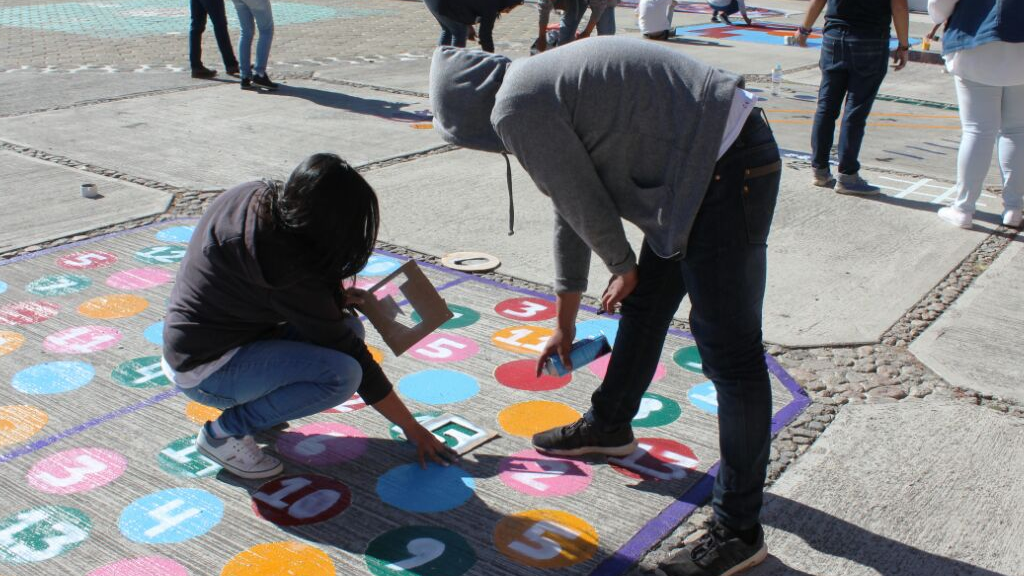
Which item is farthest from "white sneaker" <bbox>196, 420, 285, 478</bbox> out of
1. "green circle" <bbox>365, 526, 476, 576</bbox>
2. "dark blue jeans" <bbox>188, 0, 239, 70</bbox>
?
"dark blue jeans" <bbox>188, 0, 239, 70</bbox>

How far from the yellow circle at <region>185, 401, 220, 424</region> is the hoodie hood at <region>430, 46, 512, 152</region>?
59.8 inches

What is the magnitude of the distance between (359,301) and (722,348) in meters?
1.12

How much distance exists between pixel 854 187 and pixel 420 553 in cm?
447

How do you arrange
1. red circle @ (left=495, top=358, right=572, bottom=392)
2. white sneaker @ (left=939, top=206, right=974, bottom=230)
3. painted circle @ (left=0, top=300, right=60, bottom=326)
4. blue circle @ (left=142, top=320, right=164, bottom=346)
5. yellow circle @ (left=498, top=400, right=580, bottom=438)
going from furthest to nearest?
white sneaker @ (left=939, top=206, right=974, bottom=230)
painted circle @ (left=0, top=300, right=60, bottom=326)
blue circle @ (left=142, top=320, right=164, bottom=346)
red circle @ (left=495, top=358, right=572, bottom=392)
yellow circle @ (left=498, top=400, right=580, bottom=438)

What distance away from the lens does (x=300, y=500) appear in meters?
2.85

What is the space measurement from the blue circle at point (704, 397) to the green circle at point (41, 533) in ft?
6.73

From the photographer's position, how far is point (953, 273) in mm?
4777

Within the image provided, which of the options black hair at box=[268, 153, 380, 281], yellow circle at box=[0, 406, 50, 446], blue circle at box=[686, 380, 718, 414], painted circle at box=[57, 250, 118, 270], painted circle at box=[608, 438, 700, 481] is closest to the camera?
black hair at box=[268, 153, 380, 281]

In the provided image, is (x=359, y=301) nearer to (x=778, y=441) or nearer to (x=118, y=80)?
(x=778, y=441)

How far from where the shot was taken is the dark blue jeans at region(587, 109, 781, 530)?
2.28 m

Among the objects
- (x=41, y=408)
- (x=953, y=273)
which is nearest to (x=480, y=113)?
(x=41, y=408)

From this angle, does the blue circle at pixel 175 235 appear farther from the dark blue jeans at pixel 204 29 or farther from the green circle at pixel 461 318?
the dark blue jeans at pixel 204 29

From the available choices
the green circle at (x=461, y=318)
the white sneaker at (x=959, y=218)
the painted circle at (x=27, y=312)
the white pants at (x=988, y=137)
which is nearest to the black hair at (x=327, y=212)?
the green circle at (x=461, y=318)

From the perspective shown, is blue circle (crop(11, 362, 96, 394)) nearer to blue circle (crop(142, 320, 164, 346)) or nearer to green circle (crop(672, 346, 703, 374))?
blue circle (crop(142, 320, 164, 346))
